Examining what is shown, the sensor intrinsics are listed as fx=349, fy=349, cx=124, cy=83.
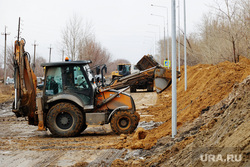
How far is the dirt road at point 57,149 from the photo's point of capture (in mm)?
8375

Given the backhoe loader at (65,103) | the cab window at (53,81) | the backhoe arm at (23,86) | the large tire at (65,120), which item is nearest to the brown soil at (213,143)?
the backhoe loader at (65,103)

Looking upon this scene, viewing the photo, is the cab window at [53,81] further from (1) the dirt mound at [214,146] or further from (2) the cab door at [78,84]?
(1) the dirt mound at [214,146]

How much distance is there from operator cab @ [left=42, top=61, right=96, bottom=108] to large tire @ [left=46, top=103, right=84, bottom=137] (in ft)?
0.92

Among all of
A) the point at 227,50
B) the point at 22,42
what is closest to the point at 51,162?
the point at 22,42

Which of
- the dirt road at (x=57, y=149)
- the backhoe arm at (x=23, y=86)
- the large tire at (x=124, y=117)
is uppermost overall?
the backhoe arm at (x=23, y=86)

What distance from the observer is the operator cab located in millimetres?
11773

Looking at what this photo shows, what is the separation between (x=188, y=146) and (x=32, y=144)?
216 inches

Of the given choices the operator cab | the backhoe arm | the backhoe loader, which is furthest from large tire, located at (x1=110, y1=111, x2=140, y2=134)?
the backhoe arm

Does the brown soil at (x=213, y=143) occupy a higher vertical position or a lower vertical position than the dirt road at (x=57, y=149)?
higher

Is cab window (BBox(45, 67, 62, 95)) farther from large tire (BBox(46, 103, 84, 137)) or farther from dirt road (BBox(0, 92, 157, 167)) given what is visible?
dirt road (BBox(0, 92, 157, 167))

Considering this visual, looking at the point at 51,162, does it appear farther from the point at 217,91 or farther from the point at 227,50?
the point at 227,50

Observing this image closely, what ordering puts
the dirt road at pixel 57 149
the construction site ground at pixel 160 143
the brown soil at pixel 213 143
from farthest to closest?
the dirt road at pixel 57 149 < the construction site ground at pixel 160 143 < the brown soil at pixel 213 143

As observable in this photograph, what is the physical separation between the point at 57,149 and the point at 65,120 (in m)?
2.06

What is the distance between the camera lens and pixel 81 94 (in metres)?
11.8
